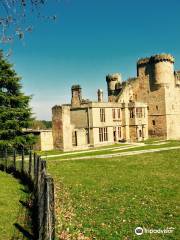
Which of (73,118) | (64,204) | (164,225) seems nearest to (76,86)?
(73,118)

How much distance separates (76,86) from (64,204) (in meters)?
31.8

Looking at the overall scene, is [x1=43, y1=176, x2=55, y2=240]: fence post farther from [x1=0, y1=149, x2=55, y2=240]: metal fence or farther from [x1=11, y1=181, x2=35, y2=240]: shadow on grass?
[x1=11, y1=181, x2=35, y2=240]: shadow on grass

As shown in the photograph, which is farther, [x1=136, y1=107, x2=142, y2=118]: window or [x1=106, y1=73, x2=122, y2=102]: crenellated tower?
[x1=106, y1=73, x2=122, y2=102]: crenellated tower

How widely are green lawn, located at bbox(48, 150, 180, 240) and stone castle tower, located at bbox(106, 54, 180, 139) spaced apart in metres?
28.4

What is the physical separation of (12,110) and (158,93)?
1072 inches

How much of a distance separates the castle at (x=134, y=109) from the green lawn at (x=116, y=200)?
1913cm

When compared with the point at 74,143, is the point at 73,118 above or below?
above

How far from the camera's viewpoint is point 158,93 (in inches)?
1983

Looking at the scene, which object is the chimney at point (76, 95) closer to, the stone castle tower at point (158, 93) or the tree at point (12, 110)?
the stone castle tower at point (158, 93)

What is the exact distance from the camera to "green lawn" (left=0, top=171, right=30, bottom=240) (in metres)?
9.50

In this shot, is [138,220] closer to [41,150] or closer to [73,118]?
[41,150]

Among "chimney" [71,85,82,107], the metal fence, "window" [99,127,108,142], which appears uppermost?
"chimney" [71,85,82,107]

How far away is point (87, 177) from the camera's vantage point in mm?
Answer: 18438

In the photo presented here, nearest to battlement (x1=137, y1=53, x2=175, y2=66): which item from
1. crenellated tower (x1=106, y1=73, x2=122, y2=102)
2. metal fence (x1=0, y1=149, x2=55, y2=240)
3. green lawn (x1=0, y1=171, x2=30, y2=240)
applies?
crenellated tower (x1=106, y1=73, x2=122, y2=102)
